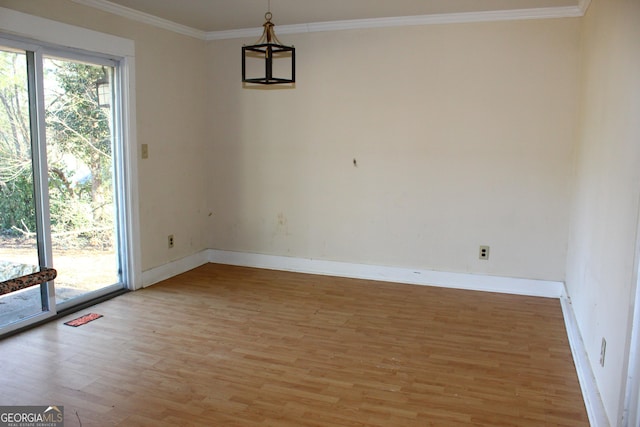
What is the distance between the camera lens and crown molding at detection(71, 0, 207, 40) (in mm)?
3838

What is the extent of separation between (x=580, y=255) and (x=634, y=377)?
1.65m

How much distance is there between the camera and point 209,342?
3307 millimetres

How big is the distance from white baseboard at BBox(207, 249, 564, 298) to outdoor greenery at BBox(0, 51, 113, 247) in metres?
1.45

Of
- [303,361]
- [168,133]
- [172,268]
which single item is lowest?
[303,361]

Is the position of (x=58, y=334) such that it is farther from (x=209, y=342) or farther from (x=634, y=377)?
(x=634, y=377)

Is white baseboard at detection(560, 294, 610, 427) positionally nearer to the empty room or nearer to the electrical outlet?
the empty room

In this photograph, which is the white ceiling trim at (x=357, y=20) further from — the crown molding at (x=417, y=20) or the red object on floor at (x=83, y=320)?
the red object on floor at (x=83, y=320)

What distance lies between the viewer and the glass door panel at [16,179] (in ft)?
10.9

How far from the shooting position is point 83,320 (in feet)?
12.0

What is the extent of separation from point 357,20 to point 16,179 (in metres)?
3.03

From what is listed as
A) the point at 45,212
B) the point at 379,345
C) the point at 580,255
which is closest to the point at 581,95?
the point at 580,255

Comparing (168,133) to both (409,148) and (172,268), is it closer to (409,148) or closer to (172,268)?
(172,268)

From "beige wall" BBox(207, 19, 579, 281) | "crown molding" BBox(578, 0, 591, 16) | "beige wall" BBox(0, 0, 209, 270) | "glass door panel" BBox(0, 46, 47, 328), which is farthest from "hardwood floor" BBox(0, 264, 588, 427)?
"crown molding" BBox(578, 0, 591, 16)

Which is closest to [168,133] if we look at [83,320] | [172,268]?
[172,268]
